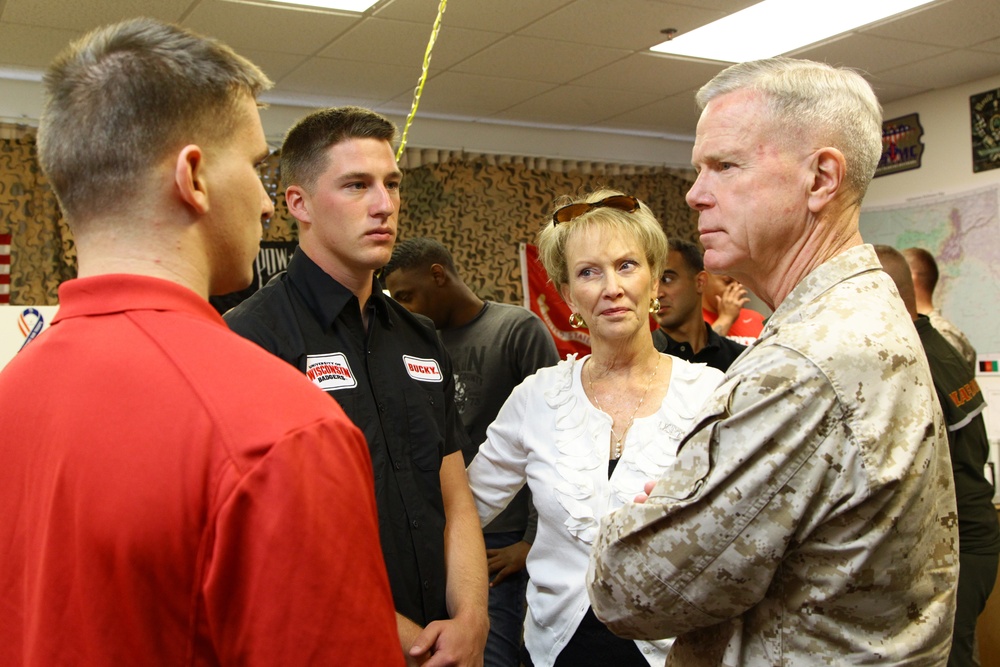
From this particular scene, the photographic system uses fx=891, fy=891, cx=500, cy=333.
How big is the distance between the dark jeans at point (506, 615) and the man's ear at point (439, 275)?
1089mm

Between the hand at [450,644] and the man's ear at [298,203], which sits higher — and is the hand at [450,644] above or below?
below

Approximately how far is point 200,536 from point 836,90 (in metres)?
1.07

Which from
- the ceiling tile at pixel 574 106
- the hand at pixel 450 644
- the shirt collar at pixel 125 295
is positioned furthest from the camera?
the ceiling tile at pixel 574 106

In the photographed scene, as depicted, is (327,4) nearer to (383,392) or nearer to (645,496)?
(383,392)

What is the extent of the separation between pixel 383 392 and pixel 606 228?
0.79 m

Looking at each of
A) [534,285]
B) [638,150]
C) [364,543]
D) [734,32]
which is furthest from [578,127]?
[364,543]

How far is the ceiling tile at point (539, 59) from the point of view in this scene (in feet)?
16.3

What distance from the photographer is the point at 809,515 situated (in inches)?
43.8

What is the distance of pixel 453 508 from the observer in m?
1.92

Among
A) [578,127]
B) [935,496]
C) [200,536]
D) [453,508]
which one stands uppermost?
[578,127]

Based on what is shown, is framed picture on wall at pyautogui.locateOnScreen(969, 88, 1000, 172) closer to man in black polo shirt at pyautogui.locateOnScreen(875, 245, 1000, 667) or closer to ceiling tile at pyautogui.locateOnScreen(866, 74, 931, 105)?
ceiling tile at pyautogui.locateOnScreen(866, 74, 931, 105)

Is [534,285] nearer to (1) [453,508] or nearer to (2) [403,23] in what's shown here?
(2) [403,23]

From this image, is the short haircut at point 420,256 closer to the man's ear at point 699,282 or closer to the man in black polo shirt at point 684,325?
the man in black polo shirt at point 684,325

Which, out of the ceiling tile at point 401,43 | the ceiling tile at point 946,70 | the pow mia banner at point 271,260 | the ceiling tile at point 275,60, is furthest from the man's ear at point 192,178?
the ceiling tile at point 946,70
